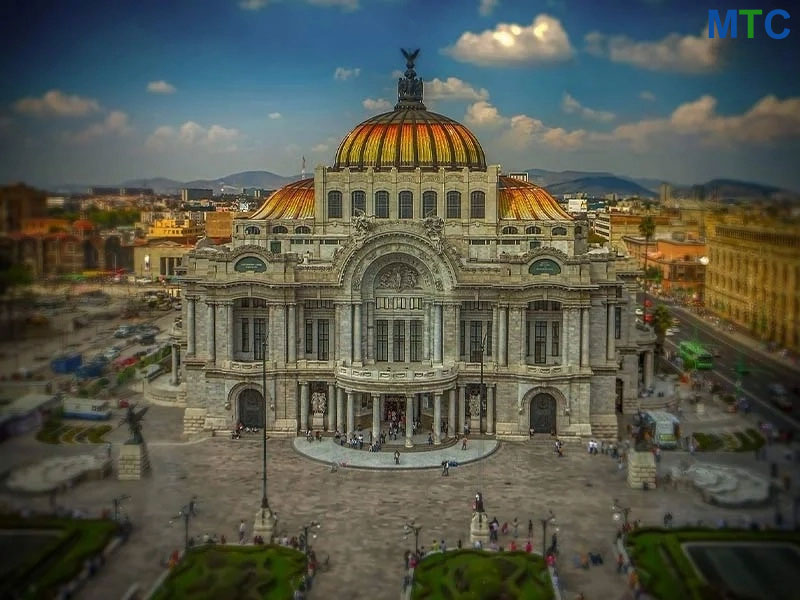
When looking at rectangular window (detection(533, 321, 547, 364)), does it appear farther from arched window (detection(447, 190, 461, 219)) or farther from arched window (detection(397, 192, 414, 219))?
arched window (detection(397, 192, 414, 219))

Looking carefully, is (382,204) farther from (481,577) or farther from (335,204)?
(481,577)

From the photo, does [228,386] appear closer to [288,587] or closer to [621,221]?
[288,587]

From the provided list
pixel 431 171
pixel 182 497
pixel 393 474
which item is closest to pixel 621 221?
pixel 431 171

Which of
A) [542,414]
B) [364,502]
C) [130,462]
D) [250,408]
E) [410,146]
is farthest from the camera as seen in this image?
[410,146]

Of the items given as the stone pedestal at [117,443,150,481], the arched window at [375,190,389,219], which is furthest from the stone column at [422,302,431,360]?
the stone pedestal at [117,443,150,481]

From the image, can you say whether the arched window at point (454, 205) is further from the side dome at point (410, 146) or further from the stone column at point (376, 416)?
the stone column at point (376, 416)

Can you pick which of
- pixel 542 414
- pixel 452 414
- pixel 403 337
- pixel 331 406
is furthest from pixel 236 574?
pixel 542 414

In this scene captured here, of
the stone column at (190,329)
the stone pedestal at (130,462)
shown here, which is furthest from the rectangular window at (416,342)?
the stone pedestal at (130,462)
